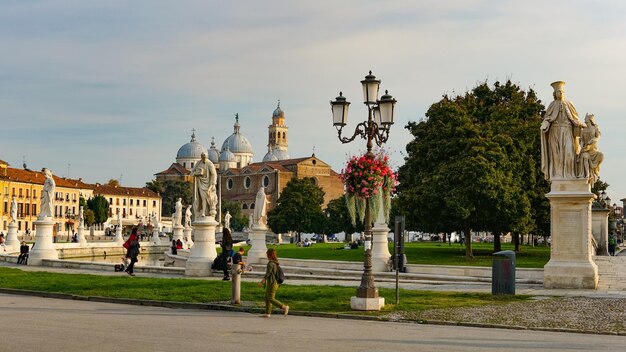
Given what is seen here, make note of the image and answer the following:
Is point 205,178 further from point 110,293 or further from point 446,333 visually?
point 446,333

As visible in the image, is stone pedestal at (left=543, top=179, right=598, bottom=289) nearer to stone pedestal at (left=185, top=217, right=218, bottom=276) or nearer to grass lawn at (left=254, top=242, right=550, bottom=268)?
stone pedestal at (left=185, top=217, right=218, bottom=276)

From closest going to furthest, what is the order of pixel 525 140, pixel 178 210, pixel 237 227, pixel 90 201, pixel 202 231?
1. pixel 202 231
2. pixel 525 140
3. pixel 178 210
4. pixel 90 201
5. pixel 237 227

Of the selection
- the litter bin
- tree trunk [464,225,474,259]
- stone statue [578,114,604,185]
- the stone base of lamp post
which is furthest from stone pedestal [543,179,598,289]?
tree trunk [464,225,474,259]

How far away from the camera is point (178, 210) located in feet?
207

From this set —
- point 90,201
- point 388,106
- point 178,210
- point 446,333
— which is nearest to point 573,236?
point 388,106

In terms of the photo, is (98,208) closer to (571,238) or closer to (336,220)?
(336,220)

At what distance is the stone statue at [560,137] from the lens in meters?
22.3

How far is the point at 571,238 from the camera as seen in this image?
71.6ft

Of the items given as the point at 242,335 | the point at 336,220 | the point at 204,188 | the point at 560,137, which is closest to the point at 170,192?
the point at 336,220

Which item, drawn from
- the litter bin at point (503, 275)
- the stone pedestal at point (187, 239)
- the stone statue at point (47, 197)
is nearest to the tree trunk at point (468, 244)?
the stone statue at point (47, 197)

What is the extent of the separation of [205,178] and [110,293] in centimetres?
880

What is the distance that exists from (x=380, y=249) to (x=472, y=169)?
1059cm

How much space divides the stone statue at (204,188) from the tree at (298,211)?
78.5 meters

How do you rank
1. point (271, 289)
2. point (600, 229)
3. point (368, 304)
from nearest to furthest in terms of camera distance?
point (271, 289)
point (368, 304)
point (600, 229)
